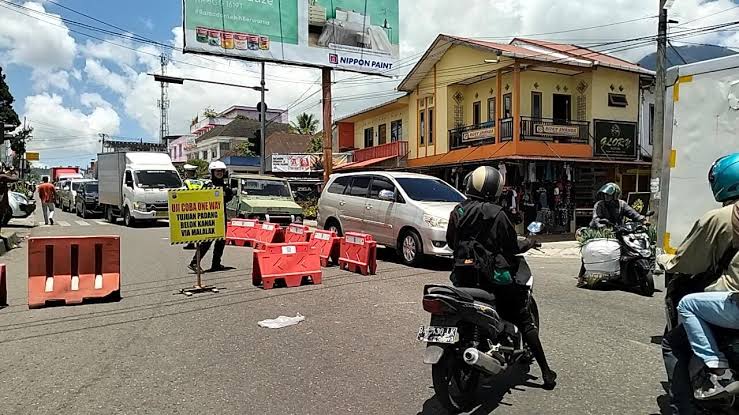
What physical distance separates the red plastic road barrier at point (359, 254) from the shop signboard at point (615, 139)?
1405 centimetres

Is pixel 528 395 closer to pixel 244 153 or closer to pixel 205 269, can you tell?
pixel 205 269

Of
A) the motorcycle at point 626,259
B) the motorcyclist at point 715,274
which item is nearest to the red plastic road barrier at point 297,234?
the motorcycle at point 626,259

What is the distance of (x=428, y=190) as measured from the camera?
467 inches

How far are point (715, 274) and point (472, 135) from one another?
62.6 feet

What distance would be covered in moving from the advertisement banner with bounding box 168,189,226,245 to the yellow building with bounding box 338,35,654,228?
1278 cm

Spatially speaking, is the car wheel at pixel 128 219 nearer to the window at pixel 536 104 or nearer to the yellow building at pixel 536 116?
the yellow building at pixel 536 116

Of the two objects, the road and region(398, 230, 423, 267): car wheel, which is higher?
region(398, 230, 423, 267): car wheel

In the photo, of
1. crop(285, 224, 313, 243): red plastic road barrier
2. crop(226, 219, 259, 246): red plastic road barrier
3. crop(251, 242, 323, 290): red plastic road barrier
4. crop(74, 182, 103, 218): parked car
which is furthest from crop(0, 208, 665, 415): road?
crop(74, 182, 103, 218): parked car

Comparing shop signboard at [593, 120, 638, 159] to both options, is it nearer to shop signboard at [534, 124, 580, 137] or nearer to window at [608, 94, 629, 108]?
window at [608, 94, 629, 108]

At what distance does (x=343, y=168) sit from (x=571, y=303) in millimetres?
24244

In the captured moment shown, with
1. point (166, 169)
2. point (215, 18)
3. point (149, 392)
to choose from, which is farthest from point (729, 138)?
point (166, 169)

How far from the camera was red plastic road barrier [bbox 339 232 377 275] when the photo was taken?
33.6 ft

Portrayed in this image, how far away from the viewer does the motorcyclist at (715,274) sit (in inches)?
131

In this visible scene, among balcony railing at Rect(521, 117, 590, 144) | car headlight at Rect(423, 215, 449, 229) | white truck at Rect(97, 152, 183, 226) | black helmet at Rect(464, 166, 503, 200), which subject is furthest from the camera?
white truck at Rect(97, 152, 183, 226)
